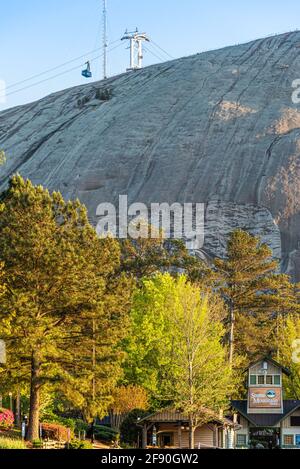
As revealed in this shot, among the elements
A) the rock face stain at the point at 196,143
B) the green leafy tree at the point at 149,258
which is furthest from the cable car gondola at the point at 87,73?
the green leafy tree at the point at 149,258

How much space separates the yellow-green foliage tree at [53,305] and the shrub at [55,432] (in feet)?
10.7

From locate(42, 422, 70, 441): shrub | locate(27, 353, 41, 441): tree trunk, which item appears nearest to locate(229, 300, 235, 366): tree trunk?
locate(42, 422, 70, 441): shrub

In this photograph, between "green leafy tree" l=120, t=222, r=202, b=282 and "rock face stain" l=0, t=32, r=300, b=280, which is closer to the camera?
"green leafy tree" l=120, t=222, r=202, b=282

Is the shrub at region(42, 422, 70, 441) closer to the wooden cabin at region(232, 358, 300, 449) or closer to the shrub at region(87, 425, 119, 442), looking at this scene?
the shrub at region(87, 425, 119, 442)

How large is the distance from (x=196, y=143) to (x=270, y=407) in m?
40.6

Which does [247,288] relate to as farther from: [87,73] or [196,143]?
[87,73]

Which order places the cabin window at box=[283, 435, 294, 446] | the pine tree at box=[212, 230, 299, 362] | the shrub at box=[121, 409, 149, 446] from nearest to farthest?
1. the shrub at box=[121, 409, 149, 446]
2. the cabin window at box=[283, 435, 294, 446]
3. the pine tree at box=[212, 230, 299, 362]

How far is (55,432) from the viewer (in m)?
44.9

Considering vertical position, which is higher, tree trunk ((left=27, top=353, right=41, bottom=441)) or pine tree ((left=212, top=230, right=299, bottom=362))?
pine tree ((left=212, top=230, right=299, bottom=362))

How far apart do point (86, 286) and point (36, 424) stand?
6.83 meters

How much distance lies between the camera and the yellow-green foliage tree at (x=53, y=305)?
39562 mm

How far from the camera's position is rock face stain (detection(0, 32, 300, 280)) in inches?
3287

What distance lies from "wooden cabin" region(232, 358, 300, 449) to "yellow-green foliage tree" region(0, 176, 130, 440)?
15840 millimetres

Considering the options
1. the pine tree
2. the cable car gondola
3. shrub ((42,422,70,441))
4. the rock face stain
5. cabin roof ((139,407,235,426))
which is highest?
the cable car gondola
